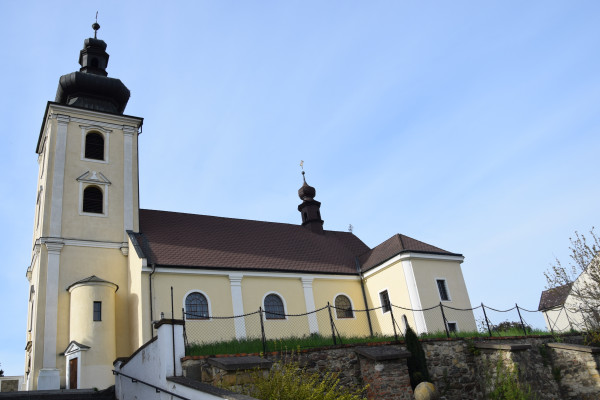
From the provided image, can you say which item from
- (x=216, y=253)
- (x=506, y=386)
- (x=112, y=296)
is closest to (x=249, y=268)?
(x=216, y=253)

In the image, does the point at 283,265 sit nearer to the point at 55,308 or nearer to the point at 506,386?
the point at 55,308

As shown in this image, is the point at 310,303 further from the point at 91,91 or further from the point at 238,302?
the point at 91,91

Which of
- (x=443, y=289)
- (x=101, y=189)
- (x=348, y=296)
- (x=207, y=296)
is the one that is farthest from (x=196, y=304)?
(x=443, y=289)

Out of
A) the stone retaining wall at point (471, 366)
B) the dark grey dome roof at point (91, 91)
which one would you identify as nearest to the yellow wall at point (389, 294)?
the stone retaining wall at point (471, 366)

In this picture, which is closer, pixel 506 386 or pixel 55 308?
pixel 506 386

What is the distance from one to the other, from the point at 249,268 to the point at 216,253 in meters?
1.57

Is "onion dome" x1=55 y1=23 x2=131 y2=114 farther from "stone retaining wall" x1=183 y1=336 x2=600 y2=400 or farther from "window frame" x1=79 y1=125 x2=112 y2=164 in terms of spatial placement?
"stone retaining wall" x1=183 y1=336 x2=600 y2=400

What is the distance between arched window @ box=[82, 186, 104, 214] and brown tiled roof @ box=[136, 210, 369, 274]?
6.25 ft

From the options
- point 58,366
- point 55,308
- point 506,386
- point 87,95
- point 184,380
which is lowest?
point 506,386

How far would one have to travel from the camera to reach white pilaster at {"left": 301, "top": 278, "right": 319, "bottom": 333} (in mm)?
20719

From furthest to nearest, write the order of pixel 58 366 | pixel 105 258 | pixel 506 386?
pixel 105 258
pixel 58 366
pixel 506 386

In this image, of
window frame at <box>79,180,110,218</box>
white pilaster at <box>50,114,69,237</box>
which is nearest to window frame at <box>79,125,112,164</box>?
white pilaster at <box>50,114,69,237</box>

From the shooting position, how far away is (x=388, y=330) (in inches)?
845

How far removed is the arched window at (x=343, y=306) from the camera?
21973mm
